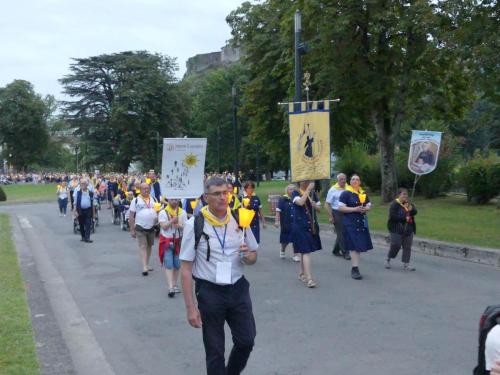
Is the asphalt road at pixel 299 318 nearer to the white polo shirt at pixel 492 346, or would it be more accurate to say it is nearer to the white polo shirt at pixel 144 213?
the white polo shirt at pixel 144 213

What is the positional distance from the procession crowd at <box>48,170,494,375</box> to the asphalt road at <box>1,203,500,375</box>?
518 mm

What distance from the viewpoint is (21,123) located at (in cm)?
9088

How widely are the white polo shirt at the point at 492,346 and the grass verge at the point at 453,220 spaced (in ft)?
37.0

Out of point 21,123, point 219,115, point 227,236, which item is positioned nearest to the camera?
point 227,236

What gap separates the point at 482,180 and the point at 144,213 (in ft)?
54.8

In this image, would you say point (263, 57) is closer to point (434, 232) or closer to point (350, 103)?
point (350, 103)

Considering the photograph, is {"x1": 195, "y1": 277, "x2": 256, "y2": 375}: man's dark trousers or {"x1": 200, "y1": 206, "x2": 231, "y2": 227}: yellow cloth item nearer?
{"x1": 195, "y1": 277, "x2": 256, "y2": 375}: man's dark trousers

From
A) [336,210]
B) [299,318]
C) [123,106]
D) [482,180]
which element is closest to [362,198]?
[336,210]

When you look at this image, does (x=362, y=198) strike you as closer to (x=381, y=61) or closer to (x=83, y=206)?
(x=83, y=206)

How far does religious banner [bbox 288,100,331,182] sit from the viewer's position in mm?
11617

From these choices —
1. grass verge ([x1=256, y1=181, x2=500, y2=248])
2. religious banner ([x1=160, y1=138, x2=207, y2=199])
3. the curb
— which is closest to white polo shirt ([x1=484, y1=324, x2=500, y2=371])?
religious banner ([x1=160, y1=138, x2=207, y2=199])

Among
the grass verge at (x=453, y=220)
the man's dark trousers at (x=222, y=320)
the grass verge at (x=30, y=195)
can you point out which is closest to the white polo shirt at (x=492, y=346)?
the man's dark trousers at (x=222, y=320)

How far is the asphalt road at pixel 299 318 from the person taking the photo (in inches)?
248

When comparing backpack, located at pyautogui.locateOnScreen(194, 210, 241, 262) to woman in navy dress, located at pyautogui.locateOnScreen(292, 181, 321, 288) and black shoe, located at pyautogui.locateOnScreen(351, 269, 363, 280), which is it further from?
black shoe, located at pyautogui.locateOnScreen(351, 269, 363, 280)
